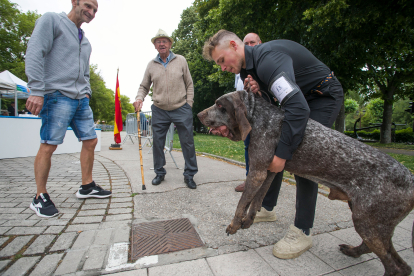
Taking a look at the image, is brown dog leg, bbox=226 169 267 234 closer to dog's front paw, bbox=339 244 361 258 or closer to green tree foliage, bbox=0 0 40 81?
dog's front paw, bbox=339 244 361 258

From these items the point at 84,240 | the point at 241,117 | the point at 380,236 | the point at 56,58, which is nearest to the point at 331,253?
the point at 380,236

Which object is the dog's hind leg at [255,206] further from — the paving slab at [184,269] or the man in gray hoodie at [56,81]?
the man in gray hoodie at [56,81]

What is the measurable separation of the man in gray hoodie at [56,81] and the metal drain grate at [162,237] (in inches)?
50.2

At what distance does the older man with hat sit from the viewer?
4.35 metres

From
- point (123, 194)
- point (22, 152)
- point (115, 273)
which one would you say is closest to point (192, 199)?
point (123, 194)

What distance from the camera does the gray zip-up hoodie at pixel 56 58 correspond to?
8.80 feet

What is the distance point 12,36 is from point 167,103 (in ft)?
119

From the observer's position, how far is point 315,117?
7.22ft

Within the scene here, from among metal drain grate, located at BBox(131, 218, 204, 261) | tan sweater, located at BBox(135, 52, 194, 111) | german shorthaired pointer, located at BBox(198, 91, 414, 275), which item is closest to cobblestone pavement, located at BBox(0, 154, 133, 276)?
metal drain grate, located at BBox(131, 218, 204, 261)

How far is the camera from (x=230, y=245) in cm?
225

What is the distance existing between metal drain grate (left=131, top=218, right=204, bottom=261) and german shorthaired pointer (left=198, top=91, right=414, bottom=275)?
56 cm

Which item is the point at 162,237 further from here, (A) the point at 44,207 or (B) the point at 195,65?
(B) the point at 195,65

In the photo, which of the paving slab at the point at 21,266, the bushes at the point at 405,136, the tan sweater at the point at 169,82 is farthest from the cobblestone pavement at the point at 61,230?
the bushes at the point at 405,136

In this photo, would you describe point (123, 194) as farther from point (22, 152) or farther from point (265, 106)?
point (22, 152)
